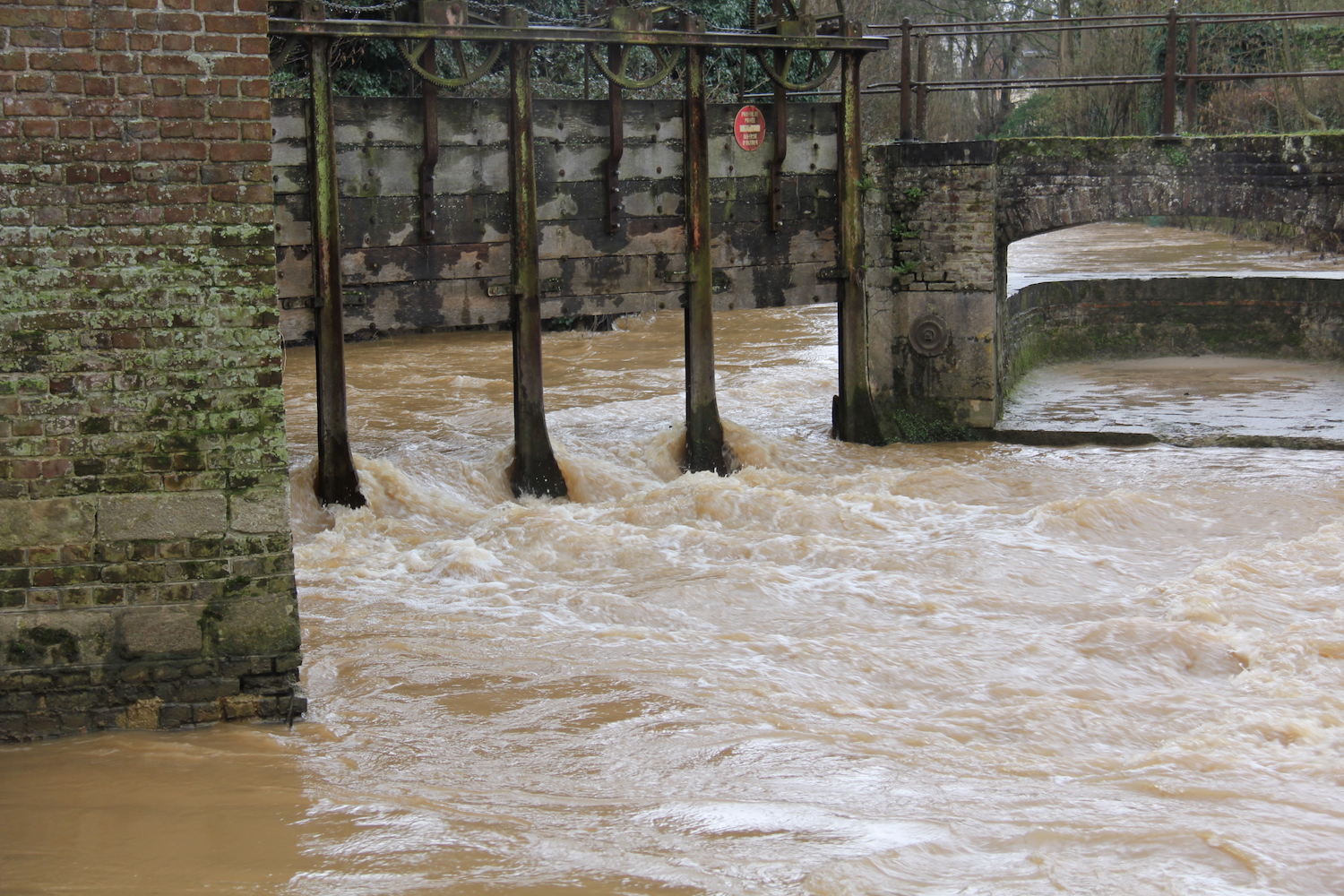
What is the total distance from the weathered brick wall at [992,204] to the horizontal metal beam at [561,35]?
961 mm

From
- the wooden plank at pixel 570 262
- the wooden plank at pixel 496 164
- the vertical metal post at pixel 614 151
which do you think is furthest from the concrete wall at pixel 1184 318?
the vertical metal post at pixel 614 151

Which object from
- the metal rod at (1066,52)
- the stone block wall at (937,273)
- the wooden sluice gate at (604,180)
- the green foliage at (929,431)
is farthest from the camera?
the metal rod at (1066,52)

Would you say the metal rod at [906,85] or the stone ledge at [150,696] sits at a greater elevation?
the metal rod at [906,85]

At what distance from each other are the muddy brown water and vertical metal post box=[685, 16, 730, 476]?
35cm

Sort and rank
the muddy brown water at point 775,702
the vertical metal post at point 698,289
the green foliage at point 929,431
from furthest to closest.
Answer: the green foliage at point 929,431 < the vertical metal post at point 698,289 < the muddy brown water at point 775,702

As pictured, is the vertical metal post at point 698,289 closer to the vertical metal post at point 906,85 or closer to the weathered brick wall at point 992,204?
the weathered brick wall at point 992,204

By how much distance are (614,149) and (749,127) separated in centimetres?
114

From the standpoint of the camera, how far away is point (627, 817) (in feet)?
12.7

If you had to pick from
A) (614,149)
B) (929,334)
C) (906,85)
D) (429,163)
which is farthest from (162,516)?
(906,85)

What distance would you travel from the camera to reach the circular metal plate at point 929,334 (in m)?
9.92

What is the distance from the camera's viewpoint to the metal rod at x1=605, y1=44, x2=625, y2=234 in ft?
28.5

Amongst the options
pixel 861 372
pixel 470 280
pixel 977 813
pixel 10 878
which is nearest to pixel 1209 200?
pixel 861 372

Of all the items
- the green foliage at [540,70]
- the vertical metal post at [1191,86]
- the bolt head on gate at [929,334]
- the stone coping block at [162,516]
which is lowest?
the stone coping block at [162,516]

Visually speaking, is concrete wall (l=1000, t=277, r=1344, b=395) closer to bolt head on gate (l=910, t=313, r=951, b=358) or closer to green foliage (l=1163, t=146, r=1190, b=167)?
green foliage (l=1163, t=146, r=1190, b=167)
